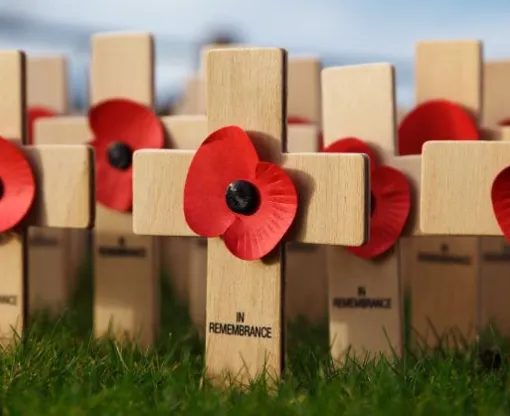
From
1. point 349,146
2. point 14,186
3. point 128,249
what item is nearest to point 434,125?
point 349,146

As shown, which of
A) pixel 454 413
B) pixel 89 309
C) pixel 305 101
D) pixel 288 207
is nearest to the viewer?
pixel 454 413

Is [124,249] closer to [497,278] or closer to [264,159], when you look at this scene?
[264,159]

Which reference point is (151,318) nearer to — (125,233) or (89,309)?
(125,233)

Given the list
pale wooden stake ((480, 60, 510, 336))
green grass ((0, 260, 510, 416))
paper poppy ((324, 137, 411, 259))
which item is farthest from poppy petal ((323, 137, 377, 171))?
pale wooden stake ((480, 60, 510, 336))

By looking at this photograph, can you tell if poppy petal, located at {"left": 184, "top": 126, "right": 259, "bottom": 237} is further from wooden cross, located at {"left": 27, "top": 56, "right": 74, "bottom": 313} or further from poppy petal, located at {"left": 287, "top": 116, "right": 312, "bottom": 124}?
wooden cross, located at {"left": 27, "top": 56, "right": 74, "bottom": 313}

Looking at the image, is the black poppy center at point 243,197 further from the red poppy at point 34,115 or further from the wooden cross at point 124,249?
the red poppy at point 34,115

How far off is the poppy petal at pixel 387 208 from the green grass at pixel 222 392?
0.18 m

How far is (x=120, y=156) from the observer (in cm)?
174

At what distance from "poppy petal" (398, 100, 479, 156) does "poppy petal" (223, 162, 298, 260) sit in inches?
16.4

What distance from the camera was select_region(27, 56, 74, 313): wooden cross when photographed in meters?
2.11

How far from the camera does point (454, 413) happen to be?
4.00 ft

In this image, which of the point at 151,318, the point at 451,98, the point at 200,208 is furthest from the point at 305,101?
the point at 200,208

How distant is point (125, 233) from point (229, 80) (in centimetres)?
49

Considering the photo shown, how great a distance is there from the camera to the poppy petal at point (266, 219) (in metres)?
1.34
